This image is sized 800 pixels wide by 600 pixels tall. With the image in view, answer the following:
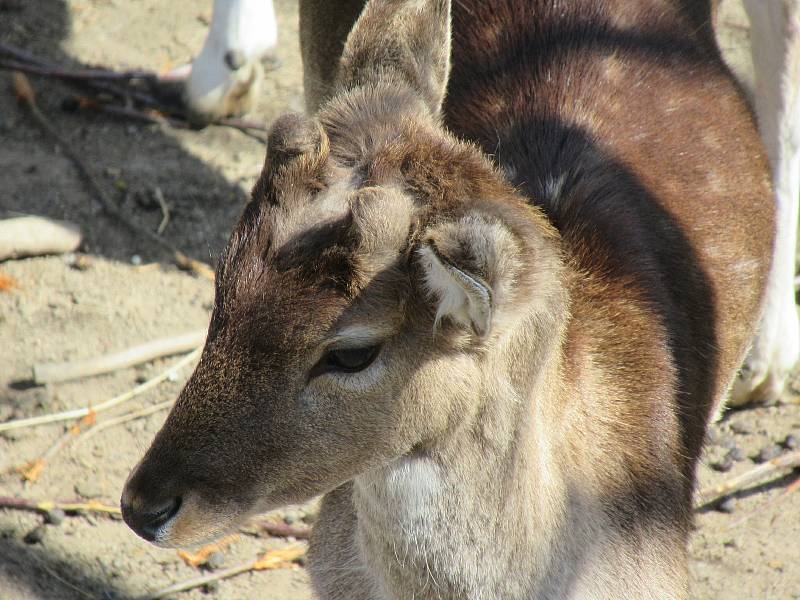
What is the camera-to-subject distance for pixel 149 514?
266cm

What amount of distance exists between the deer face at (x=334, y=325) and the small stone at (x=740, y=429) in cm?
235

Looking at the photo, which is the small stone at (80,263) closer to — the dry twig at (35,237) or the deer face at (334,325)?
the dry twig at (35,237)

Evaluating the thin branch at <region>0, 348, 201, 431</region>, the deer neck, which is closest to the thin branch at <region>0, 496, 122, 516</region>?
the thin branch at <region>0, 348, 201, 431</region>

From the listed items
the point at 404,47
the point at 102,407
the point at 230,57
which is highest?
the point at 404,47

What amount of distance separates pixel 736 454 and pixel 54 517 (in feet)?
8.58

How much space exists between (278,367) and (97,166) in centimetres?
344

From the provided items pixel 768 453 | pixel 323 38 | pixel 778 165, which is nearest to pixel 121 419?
pixel 323 38

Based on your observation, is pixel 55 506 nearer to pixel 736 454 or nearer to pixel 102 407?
pixel 102 407

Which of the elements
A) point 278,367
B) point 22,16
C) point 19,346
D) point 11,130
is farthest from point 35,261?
point 278,367

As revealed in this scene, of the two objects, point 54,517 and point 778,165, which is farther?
point 778,165

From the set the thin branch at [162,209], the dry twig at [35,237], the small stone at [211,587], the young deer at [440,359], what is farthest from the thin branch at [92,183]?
the young deer at [440,359]

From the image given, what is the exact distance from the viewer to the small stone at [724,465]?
4566mm

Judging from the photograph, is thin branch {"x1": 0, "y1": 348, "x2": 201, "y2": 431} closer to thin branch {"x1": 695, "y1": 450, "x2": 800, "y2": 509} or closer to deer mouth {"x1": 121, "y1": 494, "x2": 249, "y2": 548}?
deer mouth {"x1": 121, "y1": 494, "x2": 249, "y2": 548}

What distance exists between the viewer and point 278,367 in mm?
2543
